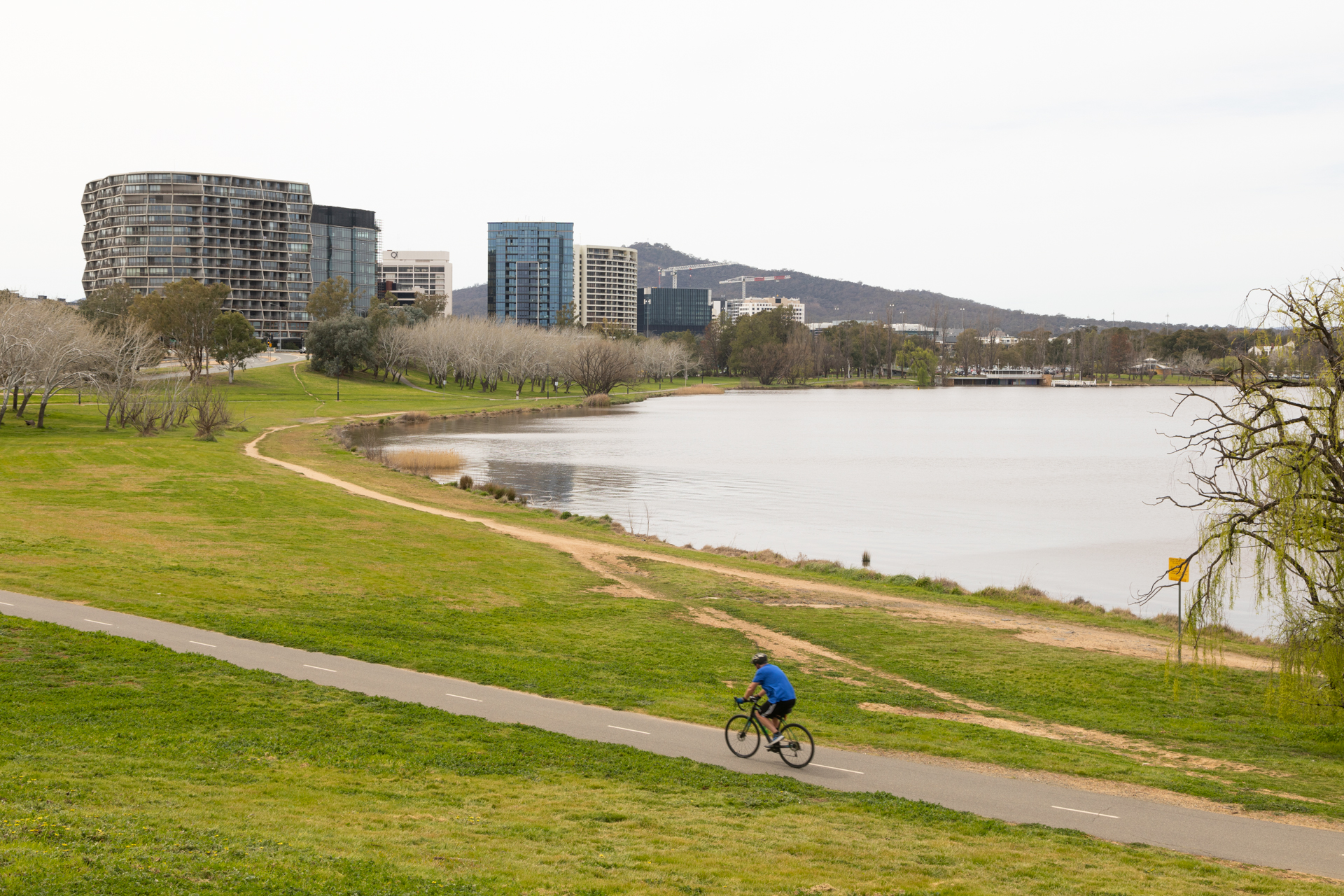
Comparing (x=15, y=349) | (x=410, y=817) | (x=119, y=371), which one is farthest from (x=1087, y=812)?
(x=119, y=371)

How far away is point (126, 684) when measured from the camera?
15.6m

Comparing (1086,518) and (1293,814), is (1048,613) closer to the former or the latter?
(1293,814)

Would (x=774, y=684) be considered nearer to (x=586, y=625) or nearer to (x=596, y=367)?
(x=586, y=625)

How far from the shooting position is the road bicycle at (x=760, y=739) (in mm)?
14648

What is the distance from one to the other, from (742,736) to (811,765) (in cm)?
108

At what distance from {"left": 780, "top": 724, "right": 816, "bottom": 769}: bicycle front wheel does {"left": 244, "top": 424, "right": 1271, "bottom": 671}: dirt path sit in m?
11.9

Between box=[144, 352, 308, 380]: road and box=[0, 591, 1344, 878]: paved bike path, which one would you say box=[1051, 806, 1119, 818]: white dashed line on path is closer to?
box=[0, 591, 1344, 878]: paved bike path

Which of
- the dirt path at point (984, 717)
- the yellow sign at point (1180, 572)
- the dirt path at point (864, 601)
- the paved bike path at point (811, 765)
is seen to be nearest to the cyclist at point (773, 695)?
the paved bike path at point (811, 765)

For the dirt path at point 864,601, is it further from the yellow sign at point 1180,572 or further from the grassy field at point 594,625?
the yellow sign at point 1180,572

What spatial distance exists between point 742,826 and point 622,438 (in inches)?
3034

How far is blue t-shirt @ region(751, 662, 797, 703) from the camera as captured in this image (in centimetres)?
1444

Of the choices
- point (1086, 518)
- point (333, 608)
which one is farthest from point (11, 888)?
point (1086, 518)

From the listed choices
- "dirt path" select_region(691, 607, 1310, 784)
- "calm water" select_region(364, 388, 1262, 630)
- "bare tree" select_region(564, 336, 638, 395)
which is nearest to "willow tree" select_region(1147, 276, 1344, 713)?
"dirt path" select_region(691, 607, 1310, 784)

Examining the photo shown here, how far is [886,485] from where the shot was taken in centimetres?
6044
